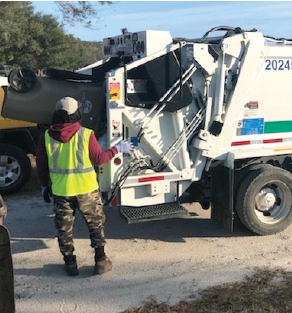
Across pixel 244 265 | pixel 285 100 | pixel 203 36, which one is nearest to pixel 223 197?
pixel 244 265

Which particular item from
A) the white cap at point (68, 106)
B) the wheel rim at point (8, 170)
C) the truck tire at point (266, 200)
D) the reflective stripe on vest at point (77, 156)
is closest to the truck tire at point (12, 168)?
the wheel rim at point (8, 170)

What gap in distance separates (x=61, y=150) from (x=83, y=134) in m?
0.25

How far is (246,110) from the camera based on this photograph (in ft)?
18.4

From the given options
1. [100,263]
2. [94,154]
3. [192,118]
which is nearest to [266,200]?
[192,118]

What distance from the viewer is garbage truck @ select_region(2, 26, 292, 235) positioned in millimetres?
5117

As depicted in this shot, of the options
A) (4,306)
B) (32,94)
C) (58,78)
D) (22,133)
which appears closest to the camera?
(4,306)

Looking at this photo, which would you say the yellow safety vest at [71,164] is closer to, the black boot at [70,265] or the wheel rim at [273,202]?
the black boot at [70,265]

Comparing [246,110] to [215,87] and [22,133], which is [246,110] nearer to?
[215,87]

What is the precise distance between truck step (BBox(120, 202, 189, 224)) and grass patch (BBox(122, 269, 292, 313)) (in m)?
1.19

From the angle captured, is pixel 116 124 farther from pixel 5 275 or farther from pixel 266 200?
pixel 5 275

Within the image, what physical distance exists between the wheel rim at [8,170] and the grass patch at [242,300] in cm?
419

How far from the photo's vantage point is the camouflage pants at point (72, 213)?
14.9 feet

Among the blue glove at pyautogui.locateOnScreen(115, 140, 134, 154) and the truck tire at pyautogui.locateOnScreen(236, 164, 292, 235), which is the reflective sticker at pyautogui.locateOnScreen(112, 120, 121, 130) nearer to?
the blue glove at pyautogui.locateOnScreen(115, 140, 134, 154)

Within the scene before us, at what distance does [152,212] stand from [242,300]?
162 centimetres
